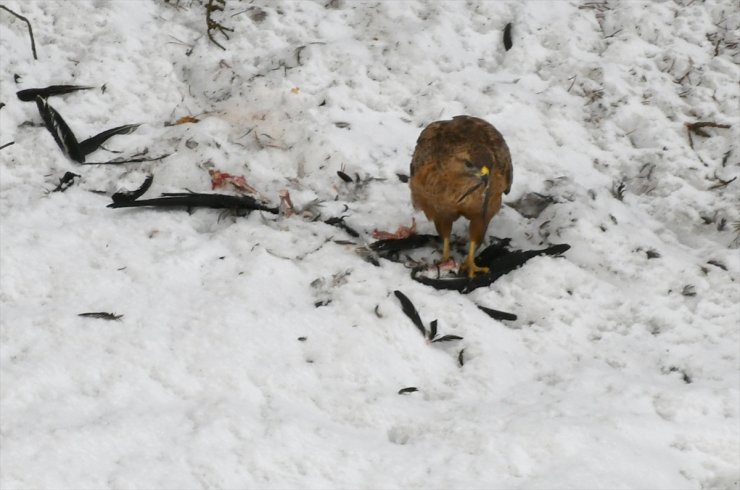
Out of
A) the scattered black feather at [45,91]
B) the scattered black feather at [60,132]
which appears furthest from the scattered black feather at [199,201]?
the scattered black feather at [45,91]

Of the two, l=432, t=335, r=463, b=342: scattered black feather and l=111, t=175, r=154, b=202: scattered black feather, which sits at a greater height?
l=111, t=175, r=154, b=202: scattered black feather

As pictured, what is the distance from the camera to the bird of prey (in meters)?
3.39

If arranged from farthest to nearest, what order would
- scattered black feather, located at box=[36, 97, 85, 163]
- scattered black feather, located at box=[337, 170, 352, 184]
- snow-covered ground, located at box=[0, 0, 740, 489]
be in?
scattered black feather, located at box=[337, 170, 352, 184], scattered black feather, located at box=[36, 97, 85, 163], snow-covered ground, located at box=[0, 0, 740, 489]

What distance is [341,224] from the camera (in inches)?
155

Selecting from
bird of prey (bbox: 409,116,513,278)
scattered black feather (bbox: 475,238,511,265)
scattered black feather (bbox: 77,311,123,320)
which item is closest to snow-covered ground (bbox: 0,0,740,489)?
scattered black feather (bbox: 77,311,123,320)

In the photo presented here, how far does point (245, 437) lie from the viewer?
2.68 metres

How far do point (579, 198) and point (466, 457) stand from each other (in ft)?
6.76

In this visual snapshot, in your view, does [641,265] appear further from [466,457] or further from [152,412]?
[152,412]

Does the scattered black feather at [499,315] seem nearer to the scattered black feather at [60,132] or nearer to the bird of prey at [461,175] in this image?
the bird of prey at [461,175]

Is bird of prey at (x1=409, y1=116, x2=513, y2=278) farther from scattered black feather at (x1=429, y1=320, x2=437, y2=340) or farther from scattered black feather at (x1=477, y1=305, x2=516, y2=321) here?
scattered black feather at (x1=429, y1=320, x2=437, y2=340)

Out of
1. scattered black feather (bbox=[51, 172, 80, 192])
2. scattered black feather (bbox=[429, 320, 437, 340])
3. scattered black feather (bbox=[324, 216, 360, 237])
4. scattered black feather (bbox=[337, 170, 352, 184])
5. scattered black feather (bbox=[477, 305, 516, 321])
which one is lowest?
scattered black feather (bbox=[477, 305, 516, 321])

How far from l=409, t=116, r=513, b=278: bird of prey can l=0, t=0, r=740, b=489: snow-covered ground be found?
13.7 inches

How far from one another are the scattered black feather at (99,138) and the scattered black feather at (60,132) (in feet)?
0.12

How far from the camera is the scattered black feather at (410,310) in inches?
130
